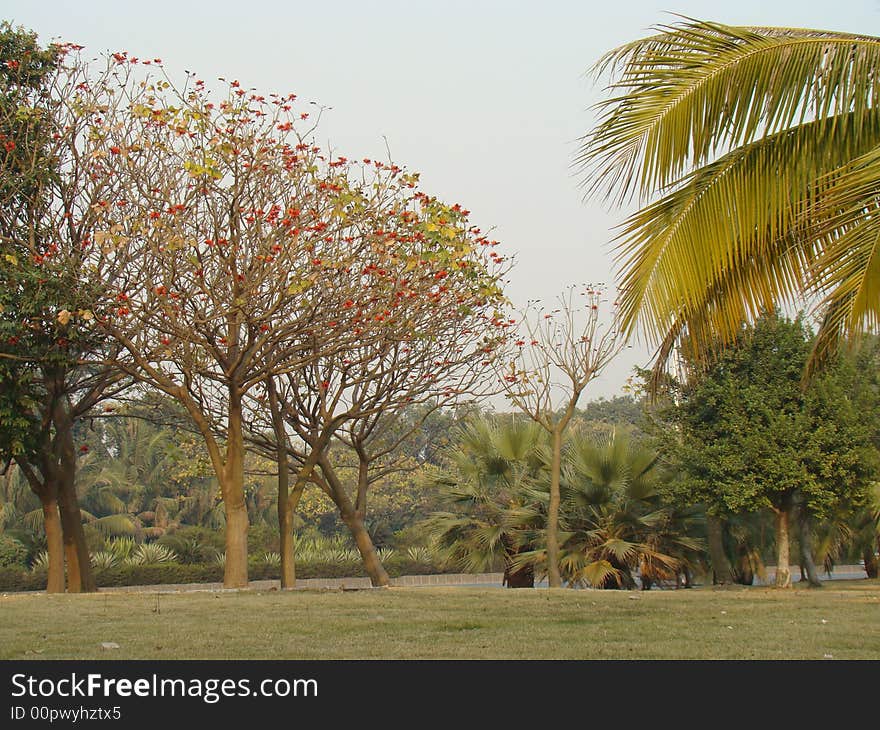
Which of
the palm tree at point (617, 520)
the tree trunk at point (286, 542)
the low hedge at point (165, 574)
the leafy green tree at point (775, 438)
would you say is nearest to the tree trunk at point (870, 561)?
the leafy green tree at point (775, 438)

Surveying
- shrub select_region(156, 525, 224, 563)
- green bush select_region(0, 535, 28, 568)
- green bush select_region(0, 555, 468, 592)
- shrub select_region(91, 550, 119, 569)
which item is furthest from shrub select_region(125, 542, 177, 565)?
green bush select_region(0, 535, 28, 568)

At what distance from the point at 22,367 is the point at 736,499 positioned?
11.9m

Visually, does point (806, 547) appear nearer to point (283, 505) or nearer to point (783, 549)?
point (783, 549)

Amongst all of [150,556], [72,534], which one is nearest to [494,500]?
[72,534]

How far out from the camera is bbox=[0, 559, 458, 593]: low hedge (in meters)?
26.6

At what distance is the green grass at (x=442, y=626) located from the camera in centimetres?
739

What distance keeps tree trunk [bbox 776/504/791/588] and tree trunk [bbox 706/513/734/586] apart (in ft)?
3.38

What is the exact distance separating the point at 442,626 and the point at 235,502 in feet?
22.2

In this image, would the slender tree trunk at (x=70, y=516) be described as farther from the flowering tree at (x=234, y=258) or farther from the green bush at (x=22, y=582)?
the green bush at (x=22, y=582)

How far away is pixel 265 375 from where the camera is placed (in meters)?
15.0

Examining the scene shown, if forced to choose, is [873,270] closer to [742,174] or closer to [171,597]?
[742,174]

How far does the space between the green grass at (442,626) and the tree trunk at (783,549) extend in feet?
17.6

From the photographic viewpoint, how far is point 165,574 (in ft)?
91.1
